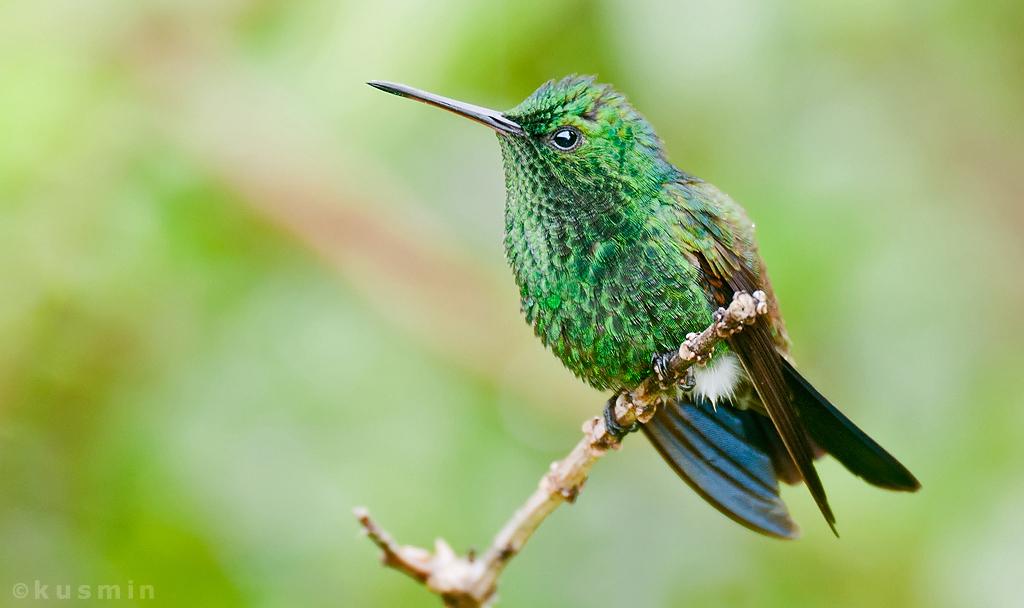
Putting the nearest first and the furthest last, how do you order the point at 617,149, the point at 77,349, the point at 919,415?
the point at 617,149 → the point at 919,415 → the point at 77,349

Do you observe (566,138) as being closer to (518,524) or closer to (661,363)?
(661,363)

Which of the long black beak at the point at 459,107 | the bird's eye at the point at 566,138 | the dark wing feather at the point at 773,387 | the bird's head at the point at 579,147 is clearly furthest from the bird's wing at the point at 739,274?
the long black beak at the point at 459,107

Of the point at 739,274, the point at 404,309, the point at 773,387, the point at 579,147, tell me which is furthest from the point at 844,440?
the point at 404,309

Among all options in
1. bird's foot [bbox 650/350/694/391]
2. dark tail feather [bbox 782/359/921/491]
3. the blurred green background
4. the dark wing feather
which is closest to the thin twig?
bird's foot [bbox 650/350/694/391]

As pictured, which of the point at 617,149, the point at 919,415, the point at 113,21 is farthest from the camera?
the point at 113,21

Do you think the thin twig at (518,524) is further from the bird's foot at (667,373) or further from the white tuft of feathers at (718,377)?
the white tuft of feathers at (718,377)

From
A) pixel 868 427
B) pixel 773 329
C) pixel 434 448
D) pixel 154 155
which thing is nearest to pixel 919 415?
pixel 868 427

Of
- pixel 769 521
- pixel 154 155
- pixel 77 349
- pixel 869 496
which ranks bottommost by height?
pixel 769 521

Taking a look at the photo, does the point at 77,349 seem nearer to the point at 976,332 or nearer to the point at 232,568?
the point at 232,568
